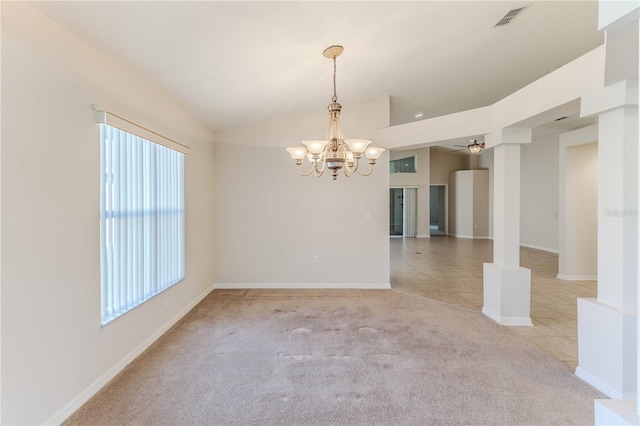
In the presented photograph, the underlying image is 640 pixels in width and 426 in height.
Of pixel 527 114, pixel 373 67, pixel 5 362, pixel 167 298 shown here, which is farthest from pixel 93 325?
pixel 527 114

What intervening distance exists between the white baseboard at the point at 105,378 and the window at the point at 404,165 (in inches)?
369

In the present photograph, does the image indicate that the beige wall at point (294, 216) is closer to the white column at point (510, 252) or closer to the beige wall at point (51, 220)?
the white column at point (510, 252)

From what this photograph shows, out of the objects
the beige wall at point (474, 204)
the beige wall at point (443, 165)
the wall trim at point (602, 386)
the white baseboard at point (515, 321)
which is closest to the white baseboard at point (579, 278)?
the white baseboard at point (515, 321)

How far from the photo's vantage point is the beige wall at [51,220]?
4.99 ft

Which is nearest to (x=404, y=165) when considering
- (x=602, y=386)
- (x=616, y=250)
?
(x=616, y=250)

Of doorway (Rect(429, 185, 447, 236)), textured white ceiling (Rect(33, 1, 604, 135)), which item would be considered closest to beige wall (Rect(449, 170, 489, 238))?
doorway (Rect(429, 185, 447, 236))

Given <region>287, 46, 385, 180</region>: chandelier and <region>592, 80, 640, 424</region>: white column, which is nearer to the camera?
<region>592, 80, 640, 424</region>: white column

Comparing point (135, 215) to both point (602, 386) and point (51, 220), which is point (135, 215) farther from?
point (602, 386)

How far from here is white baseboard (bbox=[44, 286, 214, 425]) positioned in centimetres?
180

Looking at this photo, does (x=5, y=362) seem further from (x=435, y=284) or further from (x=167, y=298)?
(x=435, y=284)

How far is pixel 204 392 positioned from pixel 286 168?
326cm

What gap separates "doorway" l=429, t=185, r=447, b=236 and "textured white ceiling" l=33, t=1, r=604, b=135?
7.87m

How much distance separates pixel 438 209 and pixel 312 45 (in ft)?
Answer: 36.0

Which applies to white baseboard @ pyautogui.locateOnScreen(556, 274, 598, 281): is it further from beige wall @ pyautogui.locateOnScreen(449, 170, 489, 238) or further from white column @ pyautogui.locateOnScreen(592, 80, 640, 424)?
beige wall @ pyautogui.locateOnScreen(449, 170, 489, 238)
